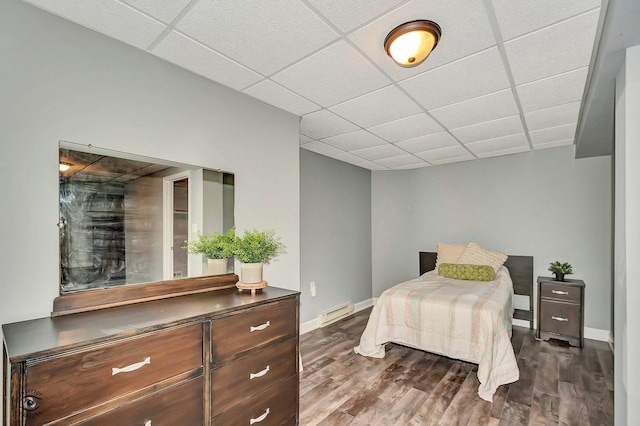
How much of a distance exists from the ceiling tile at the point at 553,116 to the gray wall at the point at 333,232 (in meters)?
2.52

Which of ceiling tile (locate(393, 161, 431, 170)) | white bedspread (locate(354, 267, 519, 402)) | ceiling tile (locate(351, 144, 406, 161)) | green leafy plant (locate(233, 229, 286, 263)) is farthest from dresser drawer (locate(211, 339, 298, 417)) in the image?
ceiling tile (locate(393, 161, 431, 170))

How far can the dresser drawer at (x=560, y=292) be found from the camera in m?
3.60

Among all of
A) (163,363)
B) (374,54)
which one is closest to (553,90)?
(374,54)

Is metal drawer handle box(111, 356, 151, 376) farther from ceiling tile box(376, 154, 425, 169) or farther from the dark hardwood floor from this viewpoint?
ceiling tile box(376, 154, 425, 169)

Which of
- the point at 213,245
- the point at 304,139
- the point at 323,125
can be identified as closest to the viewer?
the point at 213,245

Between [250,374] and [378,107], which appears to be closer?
[250,374]

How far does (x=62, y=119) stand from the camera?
1608 mm

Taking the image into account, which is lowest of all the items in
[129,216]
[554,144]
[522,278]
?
[522,278]

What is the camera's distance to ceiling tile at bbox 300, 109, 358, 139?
9.80 ft

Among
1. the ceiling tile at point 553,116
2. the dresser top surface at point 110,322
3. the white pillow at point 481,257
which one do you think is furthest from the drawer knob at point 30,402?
the white pillow at point 481,257

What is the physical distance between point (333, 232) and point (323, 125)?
189cm

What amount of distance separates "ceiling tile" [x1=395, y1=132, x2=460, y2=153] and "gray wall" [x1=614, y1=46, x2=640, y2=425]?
1.83 metres

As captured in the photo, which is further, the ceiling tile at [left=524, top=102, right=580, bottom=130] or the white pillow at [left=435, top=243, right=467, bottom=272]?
the white pillow at [left=435, top=243, right=467, bottom=272]

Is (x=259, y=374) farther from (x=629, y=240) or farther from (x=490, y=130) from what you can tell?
(x=490, y=130)
